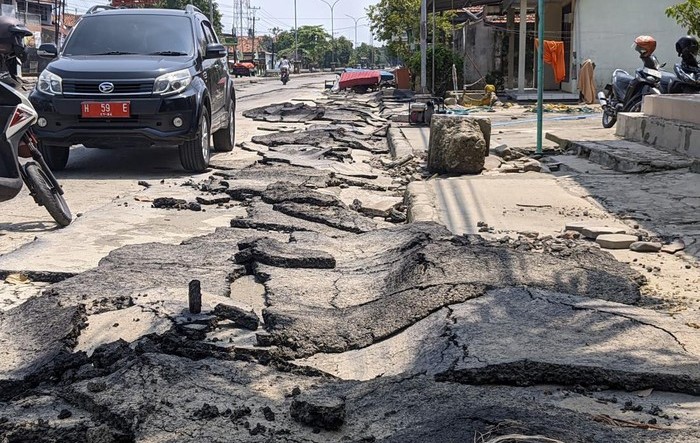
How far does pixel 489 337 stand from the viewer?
3.90m

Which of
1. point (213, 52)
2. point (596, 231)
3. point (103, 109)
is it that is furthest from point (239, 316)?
point (213, 52)

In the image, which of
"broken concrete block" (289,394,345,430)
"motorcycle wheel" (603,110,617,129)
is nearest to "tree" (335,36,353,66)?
"motorcycle wheel" (603,110,617,129)

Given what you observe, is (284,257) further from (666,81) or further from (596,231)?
(666,81)

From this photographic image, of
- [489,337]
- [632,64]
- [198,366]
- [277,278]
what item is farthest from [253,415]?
[632,64]

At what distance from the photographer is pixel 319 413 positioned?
3.01 m

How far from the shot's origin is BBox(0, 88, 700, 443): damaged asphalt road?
2998 mm

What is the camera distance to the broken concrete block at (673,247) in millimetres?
5949

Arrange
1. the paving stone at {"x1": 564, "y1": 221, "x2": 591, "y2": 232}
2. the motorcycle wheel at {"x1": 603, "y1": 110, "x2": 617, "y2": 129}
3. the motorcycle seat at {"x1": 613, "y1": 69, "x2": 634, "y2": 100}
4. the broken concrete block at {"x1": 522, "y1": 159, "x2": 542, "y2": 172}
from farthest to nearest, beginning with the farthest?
the motorcycle wheel at {"x1": 603, "y1": 110, "x2": 617, "y2": 129} < the motorcycle seat at {"x1": 613, "y1": 69, "x2": 634, "y2": 100} < the broken concrete block at {"x1": 522, "y1": 159, "x2": 542, "y2": 172} < the paving stone at {"x1": 564, "y1": 221, "x2": 591, "y2": 232}

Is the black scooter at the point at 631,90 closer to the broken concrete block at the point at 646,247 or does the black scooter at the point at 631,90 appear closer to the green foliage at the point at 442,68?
the broken concrete block at the point at 646,247

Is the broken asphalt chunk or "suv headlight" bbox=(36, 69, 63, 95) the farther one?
"suv headlight" bbox=(36, 69, 63, 95)

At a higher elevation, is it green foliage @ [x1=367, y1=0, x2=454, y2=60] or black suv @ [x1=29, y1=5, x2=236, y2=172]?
green foliage @ [x1=367, y1=0, x2=454, y2=60]

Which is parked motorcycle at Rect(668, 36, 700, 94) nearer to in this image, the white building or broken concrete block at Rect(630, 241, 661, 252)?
broken concrete block at Rect(630, 241, 661, 252)

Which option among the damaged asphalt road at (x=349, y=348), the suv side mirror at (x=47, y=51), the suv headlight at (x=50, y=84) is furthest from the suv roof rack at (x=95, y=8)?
the damaged asphalt road at (x=349, y=348)

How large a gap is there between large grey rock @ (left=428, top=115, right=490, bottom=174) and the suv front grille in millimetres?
3167
